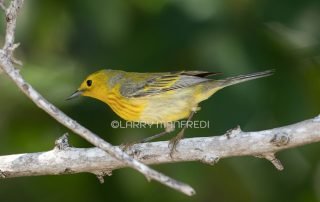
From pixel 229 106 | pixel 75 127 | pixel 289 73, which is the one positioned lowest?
pixel 75 127

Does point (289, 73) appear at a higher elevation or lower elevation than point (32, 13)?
lower

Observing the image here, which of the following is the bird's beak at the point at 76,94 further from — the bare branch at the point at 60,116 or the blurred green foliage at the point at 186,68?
the bare branch at the point at 60,116

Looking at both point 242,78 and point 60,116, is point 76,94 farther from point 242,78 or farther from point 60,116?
point 60,116

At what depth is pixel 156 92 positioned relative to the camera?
237 inches

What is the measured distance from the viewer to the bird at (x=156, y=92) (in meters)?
5.76

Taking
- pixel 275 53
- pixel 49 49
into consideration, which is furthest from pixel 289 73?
pixel 49 49

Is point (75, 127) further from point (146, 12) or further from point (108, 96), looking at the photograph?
point (146, 12)

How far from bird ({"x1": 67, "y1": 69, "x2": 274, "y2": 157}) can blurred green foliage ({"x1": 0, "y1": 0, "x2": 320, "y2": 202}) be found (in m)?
0.12

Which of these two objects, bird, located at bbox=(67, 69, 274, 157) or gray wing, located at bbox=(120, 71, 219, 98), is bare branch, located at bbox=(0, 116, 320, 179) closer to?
bird, located at bbox=(67, 69, 274, 157)

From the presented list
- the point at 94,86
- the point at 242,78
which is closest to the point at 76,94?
the point at 94,86

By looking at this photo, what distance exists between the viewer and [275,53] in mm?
6164

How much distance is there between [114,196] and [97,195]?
0.17 meters

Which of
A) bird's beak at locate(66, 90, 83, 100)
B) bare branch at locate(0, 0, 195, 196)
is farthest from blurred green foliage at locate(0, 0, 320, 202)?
bare branch at locate(0, 0, 195, 196)

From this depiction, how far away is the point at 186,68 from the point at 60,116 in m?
2.37
